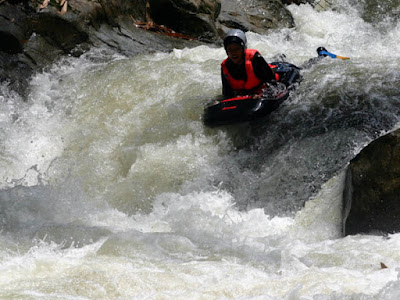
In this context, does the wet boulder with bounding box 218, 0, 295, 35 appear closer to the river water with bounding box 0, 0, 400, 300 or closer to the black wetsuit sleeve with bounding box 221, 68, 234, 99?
the river water with bounding box 0, 0, 400, 300

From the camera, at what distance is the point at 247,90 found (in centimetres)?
617

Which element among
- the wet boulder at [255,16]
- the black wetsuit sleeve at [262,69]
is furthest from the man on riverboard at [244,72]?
the wet boulder at [255,16]

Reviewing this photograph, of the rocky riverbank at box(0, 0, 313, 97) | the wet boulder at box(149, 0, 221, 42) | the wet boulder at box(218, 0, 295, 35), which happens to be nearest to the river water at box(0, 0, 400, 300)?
the rocky riverbank at box(0, 0, 313, 97)

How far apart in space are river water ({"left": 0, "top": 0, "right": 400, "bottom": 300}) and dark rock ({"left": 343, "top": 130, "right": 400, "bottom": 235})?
0.16 metres

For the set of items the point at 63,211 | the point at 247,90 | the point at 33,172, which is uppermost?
the point at 247,90

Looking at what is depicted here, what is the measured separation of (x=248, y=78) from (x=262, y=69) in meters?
0.20

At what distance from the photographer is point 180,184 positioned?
5438 millimetres

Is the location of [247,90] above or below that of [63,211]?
above

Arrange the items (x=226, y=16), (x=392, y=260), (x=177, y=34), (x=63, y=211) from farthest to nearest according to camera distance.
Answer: (x=226, y=16), (x=177, y=34), (x=63, y=211), (x=392, y=260)

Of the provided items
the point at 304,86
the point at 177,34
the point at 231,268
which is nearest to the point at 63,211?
the point at 231,268

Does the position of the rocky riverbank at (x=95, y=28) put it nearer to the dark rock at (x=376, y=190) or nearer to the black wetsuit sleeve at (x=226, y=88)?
the black wetsuit sleeve at (x=226, y=88)

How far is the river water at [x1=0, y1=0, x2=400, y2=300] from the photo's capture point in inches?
124

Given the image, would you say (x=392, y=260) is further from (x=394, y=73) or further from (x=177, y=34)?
(x=177, y=34)

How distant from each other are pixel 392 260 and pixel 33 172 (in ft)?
13.4
